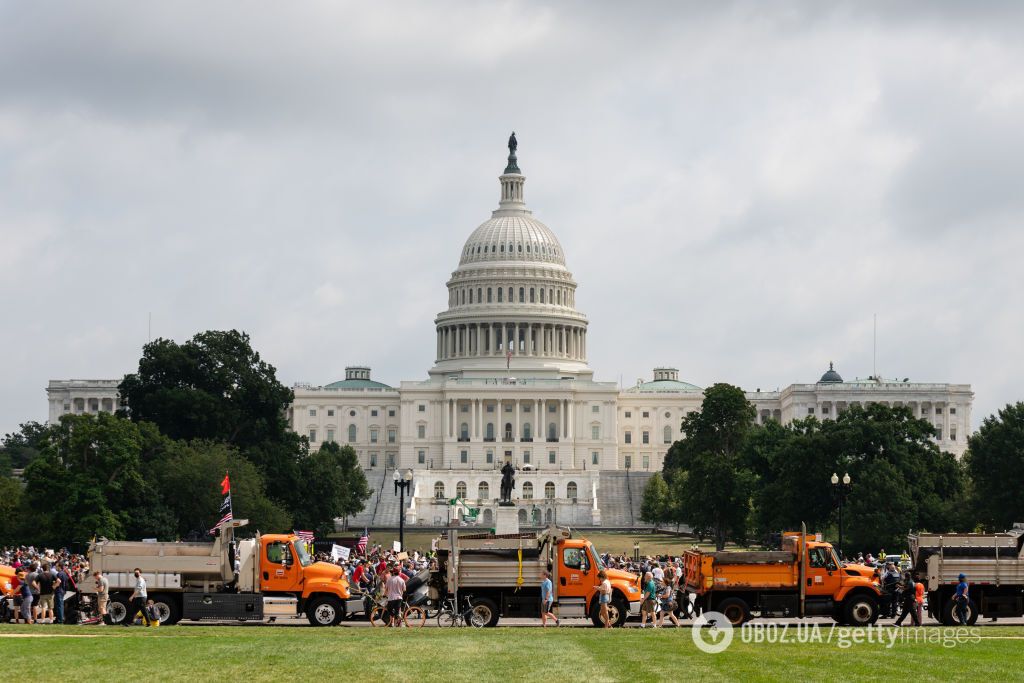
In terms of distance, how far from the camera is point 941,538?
150 feet

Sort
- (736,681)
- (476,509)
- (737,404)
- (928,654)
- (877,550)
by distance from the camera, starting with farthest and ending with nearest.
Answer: (476,509)
(737,404)
(877,550)
(928,654)
(736,681)

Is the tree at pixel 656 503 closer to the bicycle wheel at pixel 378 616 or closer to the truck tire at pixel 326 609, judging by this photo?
the bicycle wheel at pixel 378 616

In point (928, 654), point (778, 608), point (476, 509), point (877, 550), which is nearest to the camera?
point (928, 654)

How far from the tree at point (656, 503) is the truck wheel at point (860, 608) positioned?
8994 cm

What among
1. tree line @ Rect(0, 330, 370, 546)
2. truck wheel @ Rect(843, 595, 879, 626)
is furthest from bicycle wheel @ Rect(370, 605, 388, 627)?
tree line @ Rect(0, 330, 370, 546)

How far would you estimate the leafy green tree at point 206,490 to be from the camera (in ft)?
306

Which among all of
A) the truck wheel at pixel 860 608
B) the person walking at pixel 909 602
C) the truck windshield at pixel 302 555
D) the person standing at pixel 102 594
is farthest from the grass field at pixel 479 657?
the truck windshield at pixel 302 555

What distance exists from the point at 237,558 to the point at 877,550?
50626 mm

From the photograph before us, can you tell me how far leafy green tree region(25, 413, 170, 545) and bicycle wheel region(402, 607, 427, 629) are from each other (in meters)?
37.8

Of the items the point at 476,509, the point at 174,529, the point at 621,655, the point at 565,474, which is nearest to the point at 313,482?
the point at 174,529

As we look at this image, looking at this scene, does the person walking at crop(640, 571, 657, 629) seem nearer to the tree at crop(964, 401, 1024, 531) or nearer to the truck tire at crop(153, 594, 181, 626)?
the truck tire at crop(153, 594, 181, 626)

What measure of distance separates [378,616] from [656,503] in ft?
318

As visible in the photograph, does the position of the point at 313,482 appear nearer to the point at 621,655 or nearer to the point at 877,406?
the point at 877,406

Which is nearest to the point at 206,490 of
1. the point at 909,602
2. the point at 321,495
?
the point at 321,495
